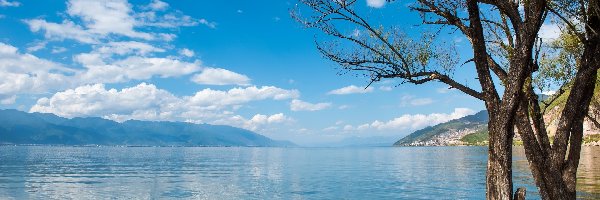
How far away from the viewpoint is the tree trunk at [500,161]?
13172 millimetres

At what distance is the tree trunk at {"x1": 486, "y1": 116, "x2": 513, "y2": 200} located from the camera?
13172mm

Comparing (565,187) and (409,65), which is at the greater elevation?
(409,65)

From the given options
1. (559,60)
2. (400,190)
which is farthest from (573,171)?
(400,190)

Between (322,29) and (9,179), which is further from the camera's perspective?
(9,179)

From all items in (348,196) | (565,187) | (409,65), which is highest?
(409,65)

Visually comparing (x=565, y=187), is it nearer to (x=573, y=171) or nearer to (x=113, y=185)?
(x=573, y=171)

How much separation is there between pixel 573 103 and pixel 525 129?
1.84 meters

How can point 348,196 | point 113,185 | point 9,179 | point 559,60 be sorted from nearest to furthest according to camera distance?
1. point 559,60
2. point 348,196
3. point 113,185
4. point 9,179

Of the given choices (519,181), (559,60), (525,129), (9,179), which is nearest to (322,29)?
(525,129)

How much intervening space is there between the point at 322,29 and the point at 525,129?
279 inches

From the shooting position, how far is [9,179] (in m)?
92.3

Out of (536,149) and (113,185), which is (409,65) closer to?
(536,149)

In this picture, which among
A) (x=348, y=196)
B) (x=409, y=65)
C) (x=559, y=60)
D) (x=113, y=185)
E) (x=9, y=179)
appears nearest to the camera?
(x=409, y=65)

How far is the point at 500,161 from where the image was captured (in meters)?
13.2
